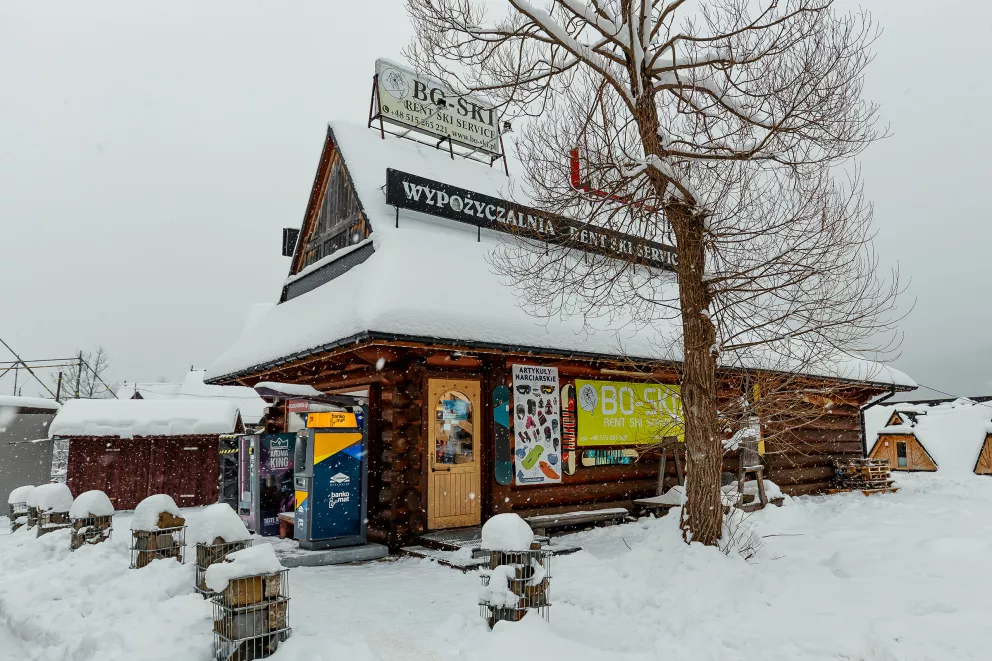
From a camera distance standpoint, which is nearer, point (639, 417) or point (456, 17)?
point (456, 17)

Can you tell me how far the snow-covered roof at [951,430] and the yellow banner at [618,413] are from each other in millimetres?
18272

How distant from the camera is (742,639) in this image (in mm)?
5004

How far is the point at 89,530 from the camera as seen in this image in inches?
345

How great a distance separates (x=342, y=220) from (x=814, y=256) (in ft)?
28.6

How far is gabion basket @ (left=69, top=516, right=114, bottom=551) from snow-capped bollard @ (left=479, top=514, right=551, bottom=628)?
20.8 ft

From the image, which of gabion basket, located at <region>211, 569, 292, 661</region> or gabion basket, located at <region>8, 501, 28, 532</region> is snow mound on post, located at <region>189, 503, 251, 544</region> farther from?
gabion basket, located at <region>8, 501, 28, 532</region>

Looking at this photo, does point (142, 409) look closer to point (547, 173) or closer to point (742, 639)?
point (547, 173)

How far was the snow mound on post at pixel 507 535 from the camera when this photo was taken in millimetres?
5312

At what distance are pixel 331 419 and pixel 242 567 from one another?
425 centimetres

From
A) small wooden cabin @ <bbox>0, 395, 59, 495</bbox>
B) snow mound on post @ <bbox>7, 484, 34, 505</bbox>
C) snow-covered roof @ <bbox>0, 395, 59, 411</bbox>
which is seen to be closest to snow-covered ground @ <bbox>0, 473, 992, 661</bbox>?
snow mound on post @ <bbox>7, 484, 34, 505</bbox>

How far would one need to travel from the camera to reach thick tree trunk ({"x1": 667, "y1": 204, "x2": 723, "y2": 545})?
7059 mm

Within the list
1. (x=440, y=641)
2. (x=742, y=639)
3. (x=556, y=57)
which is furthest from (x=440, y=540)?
(x=556, y=57)

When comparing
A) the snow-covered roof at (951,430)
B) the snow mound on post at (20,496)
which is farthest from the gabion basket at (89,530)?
the snow-covered roof at (951,430)

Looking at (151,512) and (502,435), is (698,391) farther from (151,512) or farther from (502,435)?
(151,512)
